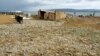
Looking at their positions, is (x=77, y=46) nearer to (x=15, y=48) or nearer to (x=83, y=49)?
(x=83, y=49)

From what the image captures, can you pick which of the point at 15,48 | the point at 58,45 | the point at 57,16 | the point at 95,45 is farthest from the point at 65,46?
the point at 57,16

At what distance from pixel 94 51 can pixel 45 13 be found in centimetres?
3944

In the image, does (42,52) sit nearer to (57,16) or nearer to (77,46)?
(77,46)

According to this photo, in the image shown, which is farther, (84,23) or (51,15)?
(51,15)

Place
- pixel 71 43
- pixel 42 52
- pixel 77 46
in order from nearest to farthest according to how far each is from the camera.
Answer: pixel 42 52 → pixel 77 46 → pixel 71 43

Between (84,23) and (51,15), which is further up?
(51,15)

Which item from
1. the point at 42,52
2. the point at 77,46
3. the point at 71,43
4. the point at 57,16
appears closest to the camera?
the point at 42,52

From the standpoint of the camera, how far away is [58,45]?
58.0 ft

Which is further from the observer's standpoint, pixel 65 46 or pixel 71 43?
pixel 71 43

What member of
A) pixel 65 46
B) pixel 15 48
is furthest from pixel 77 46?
pixel 15 48

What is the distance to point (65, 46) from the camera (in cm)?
1731

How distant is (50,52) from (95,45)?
4010 millimetres

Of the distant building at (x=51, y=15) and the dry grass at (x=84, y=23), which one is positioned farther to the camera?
the distant building at (x=51, y=15)

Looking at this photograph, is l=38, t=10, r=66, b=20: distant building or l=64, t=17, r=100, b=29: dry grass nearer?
l=64, t=17, r=100, b=29: dry grass
